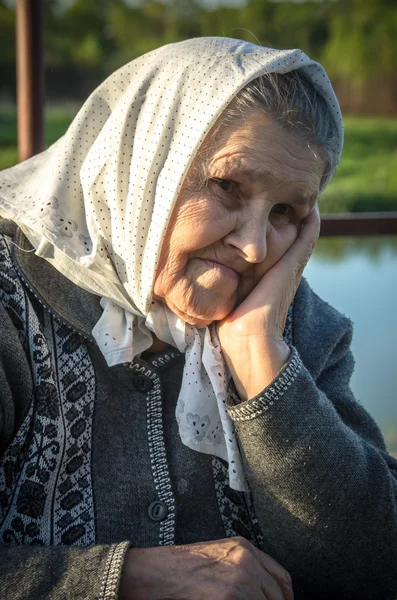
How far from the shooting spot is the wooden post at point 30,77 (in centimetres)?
253

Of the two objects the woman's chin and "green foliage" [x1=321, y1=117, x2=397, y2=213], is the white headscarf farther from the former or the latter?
"green foliage" [x1=321, y1=117, x2=397, y2=213]

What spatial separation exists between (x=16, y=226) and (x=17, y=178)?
206 mm

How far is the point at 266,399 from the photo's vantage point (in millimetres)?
1825

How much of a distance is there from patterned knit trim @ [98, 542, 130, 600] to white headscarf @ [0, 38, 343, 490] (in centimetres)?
42

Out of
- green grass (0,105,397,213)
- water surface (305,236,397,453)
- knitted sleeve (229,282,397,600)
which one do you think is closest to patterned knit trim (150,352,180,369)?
knitted sleeve (229,282,397,600)

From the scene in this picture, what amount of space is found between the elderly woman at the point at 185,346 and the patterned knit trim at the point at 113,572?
0.20 metres

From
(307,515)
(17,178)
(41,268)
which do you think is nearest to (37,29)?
(17,178)

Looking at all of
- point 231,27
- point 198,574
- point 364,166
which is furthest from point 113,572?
point 364,166

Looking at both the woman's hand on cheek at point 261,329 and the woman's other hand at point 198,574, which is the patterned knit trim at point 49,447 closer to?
the woman's other hand at point 198,574

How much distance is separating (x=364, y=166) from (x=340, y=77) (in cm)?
83

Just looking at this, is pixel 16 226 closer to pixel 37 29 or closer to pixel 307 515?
pixel 37 29

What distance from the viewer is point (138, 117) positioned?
1961 millimetres

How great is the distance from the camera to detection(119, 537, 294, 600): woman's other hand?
5.24 feet

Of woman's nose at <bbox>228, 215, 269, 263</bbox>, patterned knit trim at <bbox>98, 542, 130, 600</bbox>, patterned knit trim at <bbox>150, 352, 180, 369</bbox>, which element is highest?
woman's nose at <bbox>228, 215, 269, 263</bbox>
